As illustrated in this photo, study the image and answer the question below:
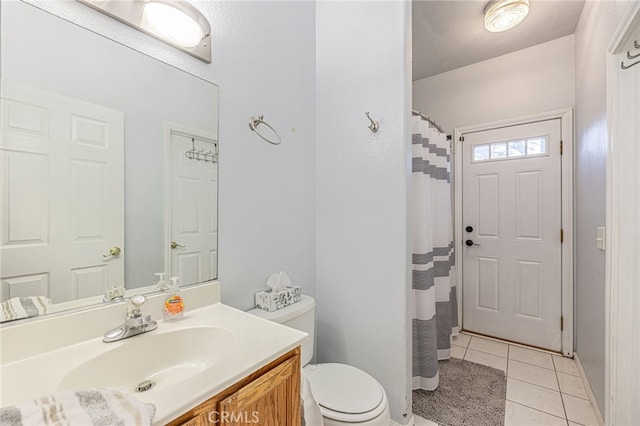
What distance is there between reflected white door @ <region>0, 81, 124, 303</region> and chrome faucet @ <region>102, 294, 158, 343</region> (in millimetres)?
112

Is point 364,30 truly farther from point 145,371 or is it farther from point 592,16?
point 145,371

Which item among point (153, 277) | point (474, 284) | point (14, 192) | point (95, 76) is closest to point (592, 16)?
point (474, 284)

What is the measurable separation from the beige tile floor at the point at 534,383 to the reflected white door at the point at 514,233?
0.60 feet

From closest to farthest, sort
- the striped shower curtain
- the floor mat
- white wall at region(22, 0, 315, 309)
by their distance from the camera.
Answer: white wall at region(22, 0, 315, 309)
the floor mat
the striped shower curtain

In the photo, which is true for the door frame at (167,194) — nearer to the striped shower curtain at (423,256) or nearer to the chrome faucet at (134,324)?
the chrome faucet at (134,324)

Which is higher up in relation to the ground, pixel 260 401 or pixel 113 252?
pixel 113 252

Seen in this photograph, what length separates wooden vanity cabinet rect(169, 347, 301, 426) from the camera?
647 mm

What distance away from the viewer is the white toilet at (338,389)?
1.12 meters

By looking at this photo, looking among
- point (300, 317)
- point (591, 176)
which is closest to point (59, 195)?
point (300, 317)

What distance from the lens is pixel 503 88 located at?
2598 mm

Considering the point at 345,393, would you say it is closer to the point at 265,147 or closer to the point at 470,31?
the point at 265,147

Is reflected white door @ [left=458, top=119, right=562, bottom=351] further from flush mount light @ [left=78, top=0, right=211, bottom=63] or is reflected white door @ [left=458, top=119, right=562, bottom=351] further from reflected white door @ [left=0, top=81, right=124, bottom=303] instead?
reflected white door @ [left=0, top=81, right=124, bottom=303]

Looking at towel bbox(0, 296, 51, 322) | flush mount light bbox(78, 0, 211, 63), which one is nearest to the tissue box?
towel bbox(0, 296, 51, 322)

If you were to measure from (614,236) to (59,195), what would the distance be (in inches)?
88.3
